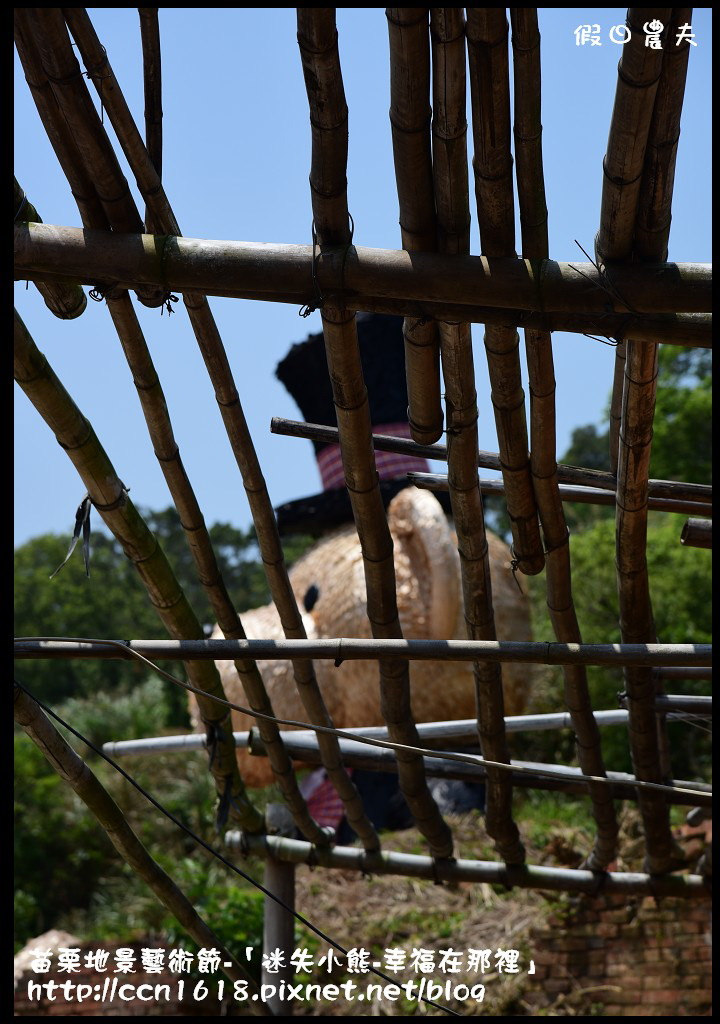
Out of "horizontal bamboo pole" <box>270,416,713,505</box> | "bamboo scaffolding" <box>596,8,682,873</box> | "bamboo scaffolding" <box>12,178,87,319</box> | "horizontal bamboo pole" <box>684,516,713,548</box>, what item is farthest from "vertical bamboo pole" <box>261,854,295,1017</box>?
"bamboo scaffolding" <box>12,178,87,319</box>

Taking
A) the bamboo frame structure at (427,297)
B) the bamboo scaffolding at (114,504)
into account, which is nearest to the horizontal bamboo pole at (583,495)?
the bamboo frame structure at (427,297)

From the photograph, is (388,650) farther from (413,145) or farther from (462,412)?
(413,145)

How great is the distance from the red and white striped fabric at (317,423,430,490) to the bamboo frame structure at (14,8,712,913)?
4.57m

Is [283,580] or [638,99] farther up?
[638,99]

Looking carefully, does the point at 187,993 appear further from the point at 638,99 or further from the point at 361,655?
the point at 638,99

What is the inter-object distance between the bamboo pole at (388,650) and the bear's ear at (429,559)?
13.2 ft

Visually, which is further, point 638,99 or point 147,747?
point 147,747

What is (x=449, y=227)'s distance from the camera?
214 centimetres

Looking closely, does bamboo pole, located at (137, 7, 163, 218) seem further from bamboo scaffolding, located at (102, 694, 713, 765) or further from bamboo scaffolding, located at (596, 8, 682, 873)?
bamboo scaffolding, located at (102, 694, 713, 765)

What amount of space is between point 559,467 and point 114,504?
1.36 m

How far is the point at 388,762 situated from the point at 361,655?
4.72 feet

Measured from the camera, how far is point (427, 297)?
2.09 m

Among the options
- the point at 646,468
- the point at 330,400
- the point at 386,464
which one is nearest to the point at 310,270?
the point at 646,468
